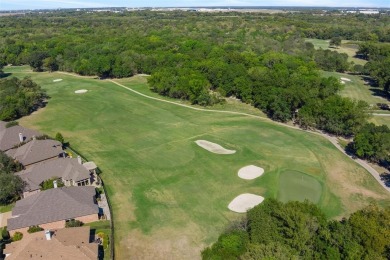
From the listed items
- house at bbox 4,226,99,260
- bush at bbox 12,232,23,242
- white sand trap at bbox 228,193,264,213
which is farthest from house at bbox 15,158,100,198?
white sand trap at bbox 228,193,264,213

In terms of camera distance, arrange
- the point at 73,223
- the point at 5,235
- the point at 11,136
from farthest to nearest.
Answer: the point at 11,136, the point at 73,223, the point at 5,235

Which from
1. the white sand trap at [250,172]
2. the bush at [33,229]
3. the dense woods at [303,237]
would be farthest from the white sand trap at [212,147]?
the bush at [33,229]

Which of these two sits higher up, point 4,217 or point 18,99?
point 18,99

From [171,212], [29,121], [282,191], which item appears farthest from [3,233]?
[29,121]

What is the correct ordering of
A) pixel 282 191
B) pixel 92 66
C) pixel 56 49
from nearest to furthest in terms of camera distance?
pixel 282 191 → pixel 92 66 → pixel 56 49

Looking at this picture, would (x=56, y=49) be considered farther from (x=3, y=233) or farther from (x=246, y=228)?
(x=246, y=228)

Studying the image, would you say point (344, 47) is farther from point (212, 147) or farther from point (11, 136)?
point (11, 136)

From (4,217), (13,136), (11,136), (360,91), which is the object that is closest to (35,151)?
(13,136)
